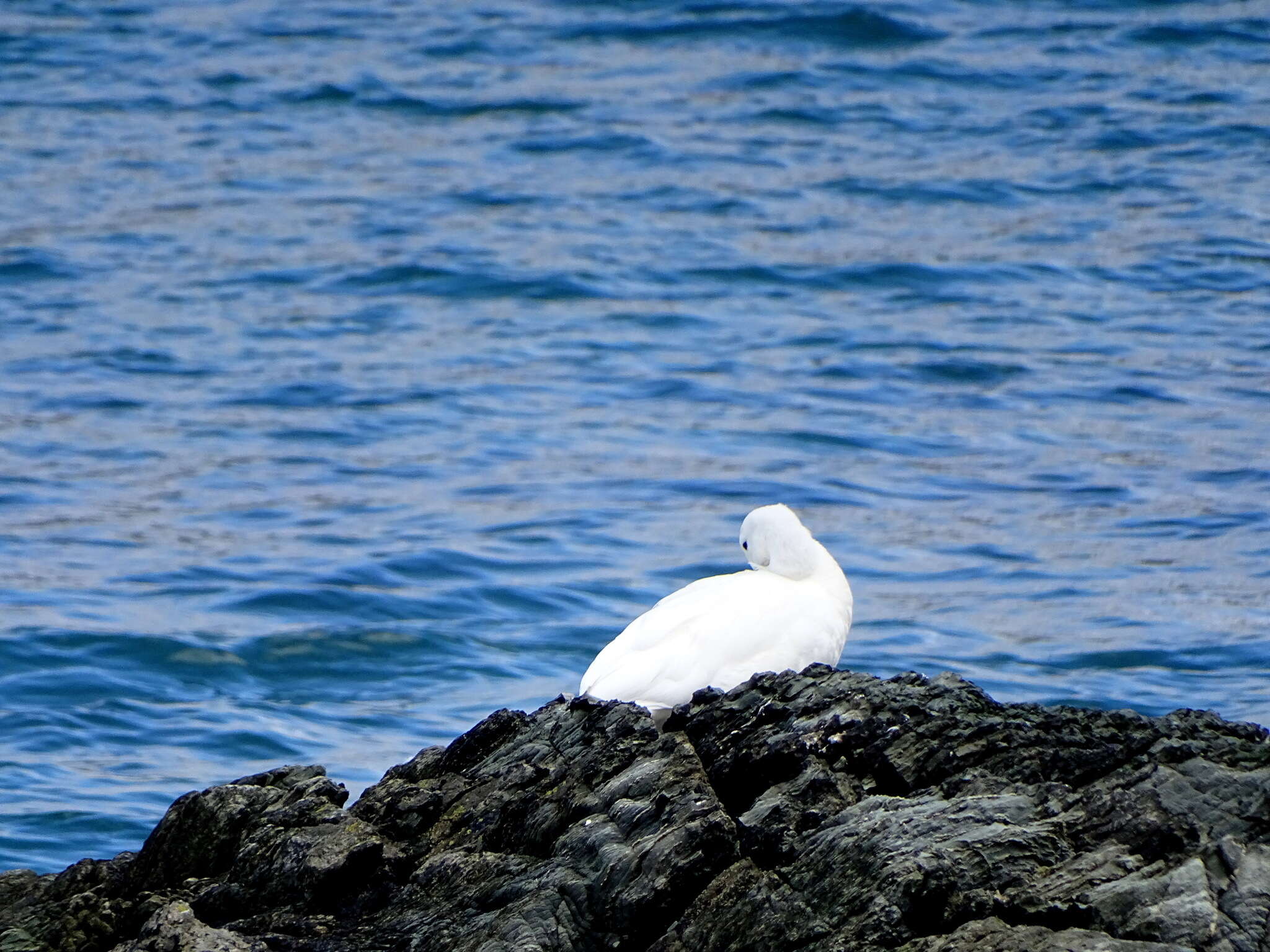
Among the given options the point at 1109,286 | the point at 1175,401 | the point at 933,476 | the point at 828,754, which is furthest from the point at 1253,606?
the point at 828,754

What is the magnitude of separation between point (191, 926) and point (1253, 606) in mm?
7284

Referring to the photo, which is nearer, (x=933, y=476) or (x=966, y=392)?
(x=933, y=476)

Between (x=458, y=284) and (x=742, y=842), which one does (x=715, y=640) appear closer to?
(x=742, y=842)

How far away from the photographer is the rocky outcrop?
3.19m

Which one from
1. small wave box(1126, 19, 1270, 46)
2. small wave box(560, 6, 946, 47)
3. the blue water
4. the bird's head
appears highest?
small wave box(560, 6, 946, 47)

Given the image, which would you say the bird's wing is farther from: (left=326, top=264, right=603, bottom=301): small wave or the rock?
(left=326, top=264, right=603, bottom=301): small wave

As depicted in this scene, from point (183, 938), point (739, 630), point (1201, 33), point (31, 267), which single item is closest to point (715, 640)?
point (739, 630)

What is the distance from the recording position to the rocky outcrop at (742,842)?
10.5 ft

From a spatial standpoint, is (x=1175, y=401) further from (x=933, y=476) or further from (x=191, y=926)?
(x=191, y=926)

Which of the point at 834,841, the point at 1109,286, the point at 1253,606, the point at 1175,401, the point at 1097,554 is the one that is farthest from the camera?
the point at 1109,286

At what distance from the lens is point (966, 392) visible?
12.9 metres

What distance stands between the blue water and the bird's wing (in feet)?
9.02

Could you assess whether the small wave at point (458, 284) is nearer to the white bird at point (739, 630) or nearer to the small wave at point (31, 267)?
the small wave at point (31, 267)

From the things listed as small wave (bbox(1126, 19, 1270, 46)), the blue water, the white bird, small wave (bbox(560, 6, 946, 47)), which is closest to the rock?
the white bird
